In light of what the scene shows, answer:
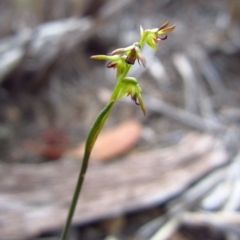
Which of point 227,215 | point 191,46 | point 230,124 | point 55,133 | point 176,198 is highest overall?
point 191,46

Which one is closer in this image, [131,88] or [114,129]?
[131,88]

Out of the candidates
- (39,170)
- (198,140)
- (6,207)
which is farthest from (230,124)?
(6,207)

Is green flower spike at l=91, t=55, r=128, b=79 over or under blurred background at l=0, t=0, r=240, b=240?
under

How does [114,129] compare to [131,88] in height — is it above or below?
above

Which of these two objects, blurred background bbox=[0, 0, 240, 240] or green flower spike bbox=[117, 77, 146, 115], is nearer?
green flower spike bbox=[117, 77, 146, 115]

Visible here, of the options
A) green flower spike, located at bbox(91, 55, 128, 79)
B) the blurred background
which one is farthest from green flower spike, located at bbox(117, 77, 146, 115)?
the blurred background

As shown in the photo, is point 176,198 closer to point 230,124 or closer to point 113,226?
point 113,226

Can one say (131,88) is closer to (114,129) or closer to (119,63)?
(119,63)

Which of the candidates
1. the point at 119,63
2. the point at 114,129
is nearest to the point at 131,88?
the point at 119,63

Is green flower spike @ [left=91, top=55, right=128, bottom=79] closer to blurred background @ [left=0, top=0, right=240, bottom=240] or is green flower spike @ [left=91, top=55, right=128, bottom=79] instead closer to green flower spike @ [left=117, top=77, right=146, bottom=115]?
green flower spike @ [left=117, top=77, right=146, bottom=115]
